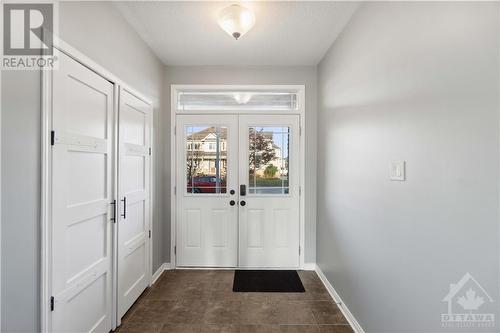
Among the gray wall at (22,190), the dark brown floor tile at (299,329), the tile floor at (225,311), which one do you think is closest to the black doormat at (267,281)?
the tile floor at (225,311)

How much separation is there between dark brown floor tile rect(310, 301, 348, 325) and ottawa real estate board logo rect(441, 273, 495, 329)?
1.25 meters

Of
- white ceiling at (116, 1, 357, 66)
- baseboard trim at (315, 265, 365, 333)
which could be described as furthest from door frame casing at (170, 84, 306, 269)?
baseboard trim at (315, 265, 365, 333)

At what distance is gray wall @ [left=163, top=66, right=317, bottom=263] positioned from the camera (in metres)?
3.36

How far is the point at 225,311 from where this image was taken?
2.42 m

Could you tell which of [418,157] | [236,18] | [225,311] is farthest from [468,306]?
[236,18]

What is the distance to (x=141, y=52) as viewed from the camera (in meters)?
2.67

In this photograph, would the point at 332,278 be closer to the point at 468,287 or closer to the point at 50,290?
the point at 468,287

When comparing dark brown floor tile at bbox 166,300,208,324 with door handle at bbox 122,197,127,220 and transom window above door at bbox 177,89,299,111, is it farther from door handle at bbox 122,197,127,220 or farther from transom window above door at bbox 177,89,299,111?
transom window above door at bbox 177,89,299,111

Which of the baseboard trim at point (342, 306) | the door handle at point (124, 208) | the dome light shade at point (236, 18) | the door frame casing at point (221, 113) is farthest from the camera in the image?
the door frame casing at point (221, 113)

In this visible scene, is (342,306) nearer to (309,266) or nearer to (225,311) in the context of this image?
(309,266)

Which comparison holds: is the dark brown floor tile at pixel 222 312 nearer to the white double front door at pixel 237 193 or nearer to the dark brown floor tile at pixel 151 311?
the dark brown floor tile at pixel 151 311

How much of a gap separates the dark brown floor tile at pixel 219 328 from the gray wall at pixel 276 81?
1409mm

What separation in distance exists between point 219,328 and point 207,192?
64.4 inches

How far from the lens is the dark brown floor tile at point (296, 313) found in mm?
2281
